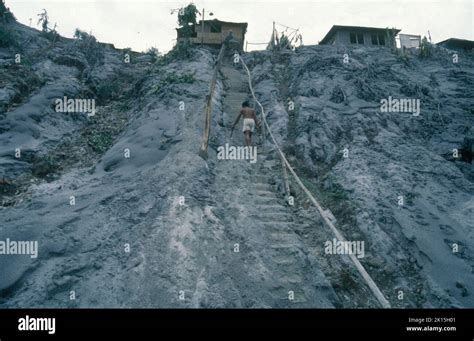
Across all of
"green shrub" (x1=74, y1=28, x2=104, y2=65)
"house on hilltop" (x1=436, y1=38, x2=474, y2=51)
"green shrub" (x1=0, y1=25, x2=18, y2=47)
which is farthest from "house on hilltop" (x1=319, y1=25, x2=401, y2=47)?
"green shrub" (x1=0, y1=25, x2=18, y2=47)

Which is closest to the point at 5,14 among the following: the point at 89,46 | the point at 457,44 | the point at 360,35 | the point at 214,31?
the point at 89,46

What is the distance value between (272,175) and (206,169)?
1944 mm

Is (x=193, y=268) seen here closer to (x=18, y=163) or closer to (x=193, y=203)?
(x=193, y=203)

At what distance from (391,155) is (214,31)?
1910 centimetres

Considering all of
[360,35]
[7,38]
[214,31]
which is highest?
[360,35]

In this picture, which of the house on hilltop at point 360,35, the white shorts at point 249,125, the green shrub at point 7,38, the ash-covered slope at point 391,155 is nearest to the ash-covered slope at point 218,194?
the ash-covered slope at point 391,155

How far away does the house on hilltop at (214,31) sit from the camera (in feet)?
77.8

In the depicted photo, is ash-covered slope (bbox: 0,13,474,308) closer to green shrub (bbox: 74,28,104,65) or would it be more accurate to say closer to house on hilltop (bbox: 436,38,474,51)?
green shrub (bbox: 74,28,104,65)

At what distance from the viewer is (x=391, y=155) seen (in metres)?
9.48

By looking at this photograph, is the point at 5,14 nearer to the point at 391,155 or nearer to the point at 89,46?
the point at 89,46

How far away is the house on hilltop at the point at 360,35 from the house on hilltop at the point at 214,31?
748 cm

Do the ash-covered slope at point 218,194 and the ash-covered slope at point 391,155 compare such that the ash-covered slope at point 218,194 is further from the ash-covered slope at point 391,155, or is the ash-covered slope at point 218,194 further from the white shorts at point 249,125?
the white shorts at point 249,125

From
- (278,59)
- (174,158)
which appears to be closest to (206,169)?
(174,158)

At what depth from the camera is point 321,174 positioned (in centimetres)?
914
